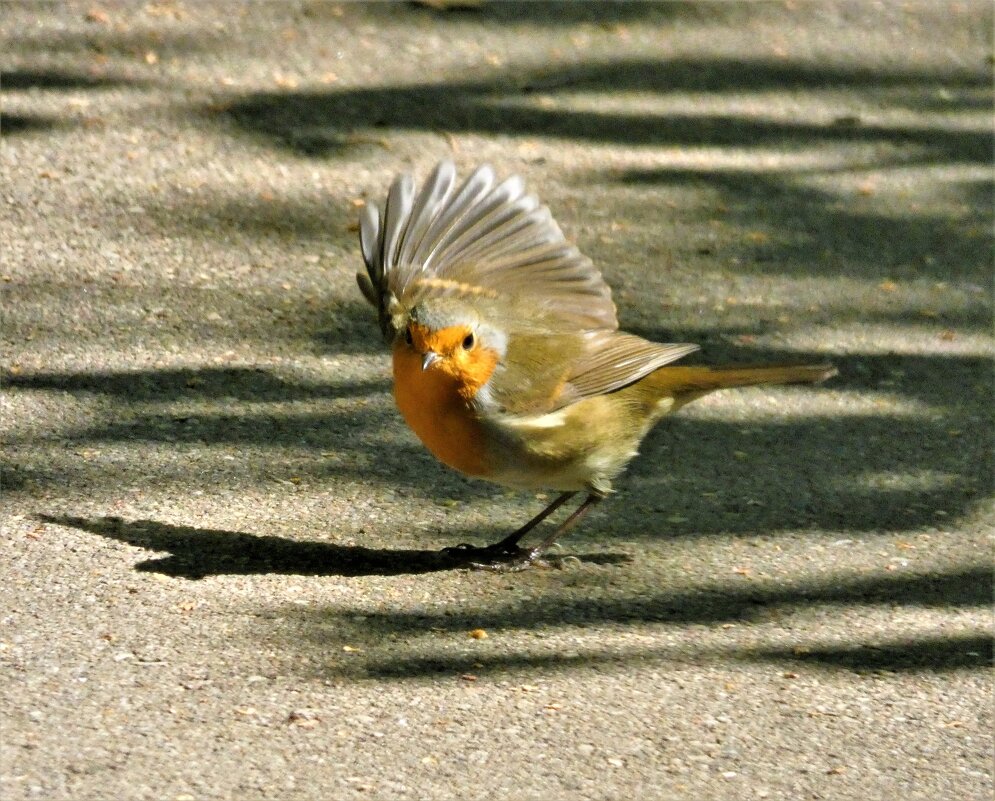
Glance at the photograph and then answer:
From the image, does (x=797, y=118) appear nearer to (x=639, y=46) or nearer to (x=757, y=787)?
(x=639, y=46)

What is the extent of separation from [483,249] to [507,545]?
0.97m

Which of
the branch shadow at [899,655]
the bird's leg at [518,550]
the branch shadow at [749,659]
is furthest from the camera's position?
the bird's leg at [518,550]

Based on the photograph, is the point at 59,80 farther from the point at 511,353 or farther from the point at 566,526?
the point at 566,526

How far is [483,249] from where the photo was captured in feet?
16.0

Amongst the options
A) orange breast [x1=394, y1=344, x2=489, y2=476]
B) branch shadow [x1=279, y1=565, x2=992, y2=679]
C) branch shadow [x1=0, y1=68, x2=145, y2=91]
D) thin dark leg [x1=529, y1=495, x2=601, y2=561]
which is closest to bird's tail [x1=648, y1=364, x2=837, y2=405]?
thin dark leg [x1=529, y1=495, x2=601, y2=561]

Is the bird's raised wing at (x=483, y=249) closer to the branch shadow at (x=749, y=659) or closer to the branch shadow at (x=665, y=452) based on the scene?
the branch shadow at (x=665, y=452)

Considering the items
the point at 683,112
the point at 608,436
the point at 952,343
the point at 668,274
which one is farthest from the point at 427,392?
the point at 683,112

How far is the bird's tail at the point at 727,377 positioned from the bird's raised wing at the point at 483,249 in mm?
276

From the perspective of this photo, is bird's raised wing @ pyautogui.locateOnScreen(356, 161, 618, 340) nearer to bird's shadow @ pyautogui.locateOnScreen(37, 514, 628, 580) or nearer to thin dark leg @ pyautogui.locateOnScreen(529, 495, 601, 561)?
thin dark leg @ pyautogui.locateOnScreen(529, 495, 601, 561)

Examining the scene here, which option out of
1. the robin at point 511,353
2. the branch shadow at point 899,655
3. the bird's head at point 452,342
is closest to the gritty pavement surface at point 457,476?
the branch shadow at point 899,655

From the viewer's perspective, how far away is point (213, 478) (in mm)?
4785

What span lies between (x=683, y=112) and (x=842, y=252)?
129 cm

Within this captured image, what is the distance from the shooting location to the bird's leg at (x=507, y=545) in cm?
454

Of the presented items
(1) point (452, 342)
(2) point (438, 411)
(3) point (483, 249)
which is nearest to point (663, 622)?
(2) point (438, 411)
